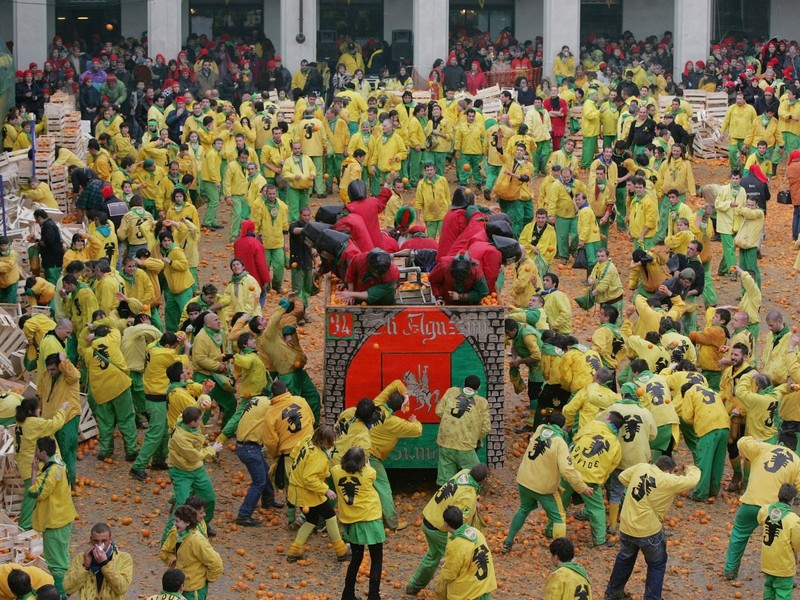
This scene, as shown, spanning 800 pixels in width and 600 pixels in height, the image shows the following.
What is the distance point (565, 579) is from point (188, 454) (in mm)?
3901

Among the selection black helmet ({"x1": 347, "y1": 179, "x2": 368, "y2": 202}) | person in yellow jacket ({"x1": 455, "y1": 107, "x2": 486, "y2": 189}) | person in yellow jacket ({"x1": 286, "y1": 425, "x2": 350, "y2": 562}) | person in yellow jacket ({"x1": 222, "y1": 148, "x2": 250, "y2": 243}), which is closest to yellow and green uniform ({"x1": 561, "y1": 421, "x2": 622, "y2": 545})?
person in yellow jacket ({"x1": 286, "y1": 425, "x2": 350, "y2": 562})

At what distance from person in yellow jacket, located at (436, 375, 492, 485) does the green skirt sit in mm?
1945

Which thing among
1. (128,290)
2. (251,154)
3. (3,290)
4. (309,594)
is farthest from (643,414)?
(251,154)

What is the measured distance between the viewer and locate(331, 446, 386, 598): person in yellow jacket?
529 inches

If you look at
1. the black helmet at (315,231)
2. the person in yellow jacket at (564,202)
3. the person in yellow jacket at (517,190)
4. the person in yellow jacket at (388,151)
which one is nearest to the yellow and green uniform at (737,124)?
the person in yellow jacket at (517,190)

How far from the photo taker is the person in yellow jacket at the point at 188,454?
14219 mm

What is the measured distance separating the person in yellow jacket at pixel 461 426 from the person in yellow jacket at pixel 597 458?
99cm

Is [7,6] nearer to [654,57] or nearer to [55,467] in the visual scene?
[654,57]

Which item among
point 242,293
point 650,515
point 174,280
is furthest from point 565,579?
point 174,280

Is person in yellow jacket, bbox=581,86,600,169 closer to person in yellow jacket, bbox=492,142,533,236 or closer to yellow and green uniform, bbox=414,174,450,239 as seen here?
person in yellow jacket, bbox=492,142,533,236

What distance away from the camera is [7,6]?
39.5 metres

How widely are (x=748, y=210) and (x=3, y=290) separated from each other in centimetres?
1007

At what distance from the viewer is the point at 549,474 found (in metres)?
14.4

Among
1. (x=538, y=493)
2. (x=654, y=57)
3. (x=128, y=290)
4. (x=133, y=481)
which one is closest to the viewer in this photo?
(x=538, y=493)
